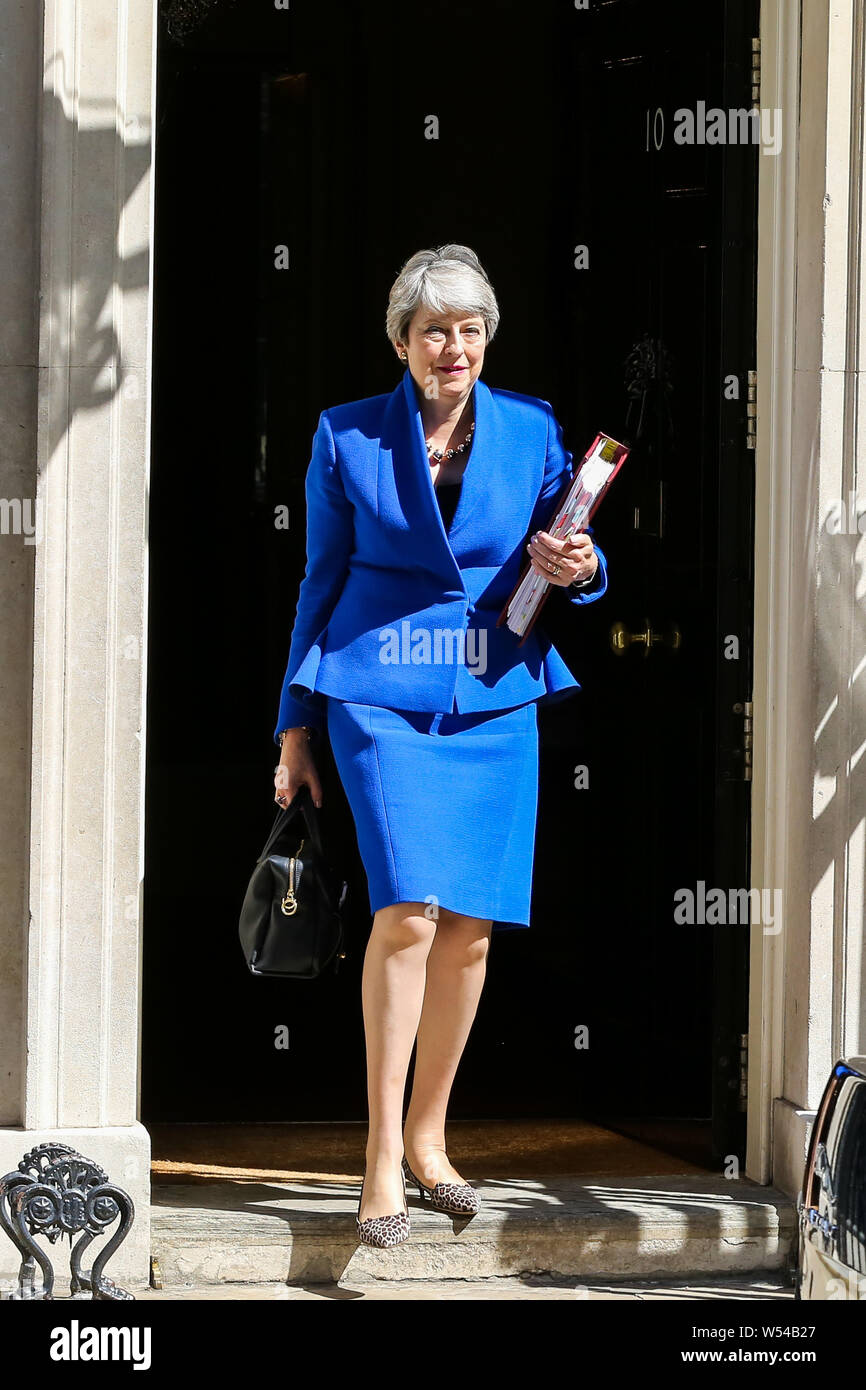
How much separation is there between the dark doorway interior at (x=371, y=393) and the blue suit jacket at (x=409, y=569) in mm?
973

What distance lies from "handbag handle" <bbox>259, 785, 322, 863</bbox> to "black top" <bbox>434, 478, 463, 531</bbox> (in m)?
0.76

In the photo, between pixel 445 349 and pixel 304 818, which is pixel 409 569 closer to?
pixel 445 349

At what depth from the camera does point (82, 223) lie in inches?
171

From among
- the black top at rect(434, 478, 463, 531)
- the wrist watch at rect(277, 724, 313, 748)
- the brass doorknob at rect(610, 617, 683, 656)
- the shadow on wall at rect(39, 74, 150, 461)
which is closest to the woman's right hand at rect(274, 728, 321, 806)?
the wrist watch at rect(277, 724, 313, 748)

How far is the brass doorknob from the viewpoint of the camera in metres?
5.34

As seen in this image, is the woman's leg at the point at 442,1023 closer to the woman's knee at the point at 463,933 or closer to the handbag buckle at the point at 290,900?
the woman's knee at the point at 463,933

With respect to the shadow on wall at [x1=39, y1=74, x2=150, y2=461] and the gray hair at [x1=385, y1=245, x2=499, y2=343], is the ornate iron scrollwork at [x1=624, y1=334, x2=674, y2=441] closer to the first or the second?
the gray hair at [x1=385, y1=245, x2=499, y2=343]

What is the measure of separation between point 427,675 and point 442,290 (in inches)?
36.1

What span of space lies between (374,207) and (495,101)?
2.03ft

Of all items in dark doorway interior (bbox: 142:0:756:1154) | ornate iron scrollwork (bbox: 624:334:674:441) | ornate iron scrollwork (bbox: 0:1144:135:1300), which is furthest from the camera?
dark doorway interior (bbox: 142:0:756:1154)

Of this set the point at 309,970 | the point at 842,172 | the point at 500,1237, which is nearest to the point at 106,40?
the point at 842,172

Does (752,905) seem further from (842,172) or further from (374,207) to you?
(374,207)

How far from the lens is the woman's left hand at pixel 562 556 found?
4281mm

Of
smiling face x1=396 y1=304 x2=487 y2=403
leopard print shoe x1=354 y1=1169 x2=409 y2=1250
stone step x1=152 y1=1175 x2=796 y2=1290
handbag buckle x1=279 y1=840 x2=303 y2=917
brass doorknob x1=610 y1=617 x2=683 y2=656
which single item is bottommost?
stone step x1=152 y1=1175 x2=796 y2=1290
